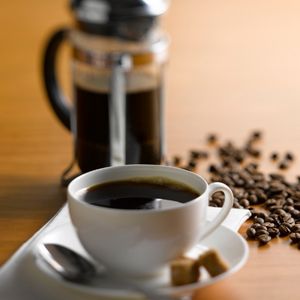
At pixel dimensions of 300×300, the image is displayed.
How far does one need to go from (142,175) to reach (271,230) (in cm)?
20

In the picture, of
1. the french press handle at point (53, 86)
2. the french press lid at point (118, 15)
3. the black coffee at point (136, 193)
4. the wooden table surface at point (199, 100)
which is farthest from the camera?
the french press handle at point (53, 86)

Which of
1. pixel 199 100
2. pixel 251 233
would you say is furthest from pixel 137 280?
pixel 199 100

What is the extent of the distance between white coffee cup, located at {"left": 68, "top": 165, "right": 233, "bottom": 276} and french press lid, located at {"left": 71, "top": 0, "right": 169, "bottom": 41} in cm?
33

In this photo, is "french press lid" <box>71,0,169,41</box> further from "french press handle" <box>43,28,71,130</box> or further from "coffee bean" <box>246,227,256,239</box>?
"coffee bean" <box>246,227,256,239</box>

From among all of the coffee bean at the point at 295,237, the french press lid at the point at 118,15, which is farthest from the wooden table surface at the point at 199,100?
the french press lid at the point at 118,15

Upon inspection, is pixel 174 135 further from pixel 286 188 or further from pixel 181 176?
pixel 181 176

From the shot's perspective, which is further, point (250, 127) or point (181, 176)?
point (250, 127)

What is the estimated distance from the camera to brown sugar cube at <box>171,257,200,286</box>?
0.90m

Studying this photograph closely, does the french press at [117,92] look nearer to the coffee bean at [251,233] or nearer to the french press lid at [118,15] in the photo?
the french press lid at [118,15]

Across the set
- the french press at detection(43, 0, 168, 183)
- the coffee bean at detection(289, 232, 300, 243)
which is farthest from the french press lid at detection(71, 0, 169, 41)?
the coffee bean at detection(289, 232, 300, 243)

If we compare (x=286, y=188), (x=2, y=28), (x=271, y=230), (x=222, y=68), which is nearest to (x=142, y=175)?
(x=271, y=230)

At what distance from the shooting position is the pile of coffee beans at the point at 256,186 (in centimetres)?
113

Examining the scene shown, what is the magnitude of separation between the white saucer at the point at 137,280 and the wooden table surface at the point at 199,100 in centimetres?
4

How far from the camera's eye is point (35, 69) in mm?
1849
